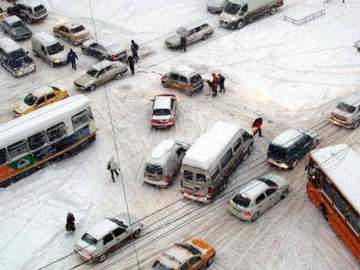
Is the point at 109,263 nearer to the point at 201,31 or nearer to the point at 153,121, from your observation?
the point at 153,121

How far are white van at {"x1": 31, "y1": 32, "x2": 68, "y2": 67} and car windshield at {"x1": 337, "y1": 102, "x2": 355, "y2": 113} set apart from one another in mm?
21325

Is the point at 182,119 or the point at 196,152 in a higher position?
the point at 196,152

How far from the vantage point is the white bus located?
29219 millimetres

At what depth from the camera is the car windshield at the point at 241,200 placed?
25.6 metres

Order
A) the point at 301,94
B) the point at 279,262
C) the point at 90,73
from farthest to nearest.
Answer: the point at 90,73 < the point at 301,94 < the point at 279,262

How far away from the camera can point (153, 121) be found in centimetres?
3316

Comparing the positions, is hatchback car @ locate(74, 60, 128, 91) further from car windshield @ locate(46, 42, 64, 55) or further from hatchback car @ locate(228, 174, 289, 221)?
hatchback car @ locate(228, 174, 289, 221)

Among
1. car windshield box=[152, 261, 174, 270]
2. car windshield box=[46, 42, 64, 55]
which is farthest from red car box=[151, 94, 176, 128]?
car windshield box=[46, 42, 64, 55]

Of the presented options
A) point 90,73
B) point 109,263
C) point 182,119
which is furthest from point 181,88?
point 109,263

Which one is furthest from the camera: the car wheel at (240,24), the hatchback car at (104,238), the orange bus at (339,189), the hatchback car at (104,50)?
the car wheel at (240,24)

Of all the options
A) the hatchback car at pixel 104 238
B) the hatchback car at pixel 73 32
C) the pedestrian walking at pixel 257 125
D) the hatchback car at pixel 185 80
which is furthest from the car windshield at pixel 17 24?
the hatchback car at pixel 104 238

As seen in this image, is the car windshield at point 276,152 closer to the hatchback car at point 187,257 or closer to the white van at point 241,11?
the hatchback car at point 187,257

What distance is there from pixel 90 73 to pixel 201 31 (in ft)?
33.5

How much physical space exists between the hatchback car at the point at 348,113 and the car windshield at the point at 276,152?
5.57 metres
